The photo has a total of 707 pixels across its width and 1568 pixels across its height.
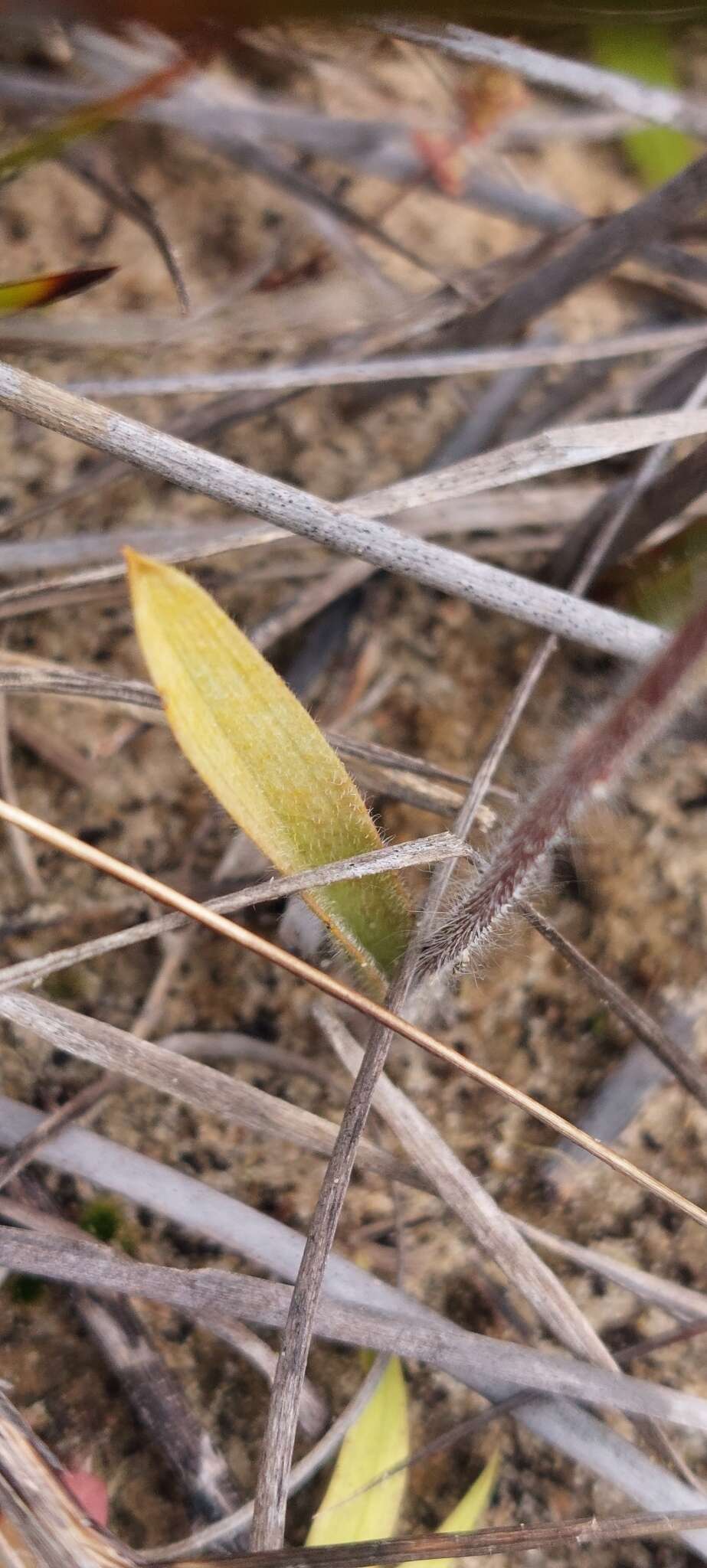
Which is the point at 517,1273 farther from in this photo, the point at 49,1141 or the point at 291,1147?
the point at 49,1141

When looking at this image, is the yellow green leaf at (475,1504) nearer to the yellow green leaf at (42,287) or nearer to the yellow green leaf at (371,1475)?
the yellow green leaf at (371,1475)

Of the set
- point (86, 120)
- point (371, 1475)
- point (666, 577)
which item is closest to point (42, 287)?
point (86, 120)

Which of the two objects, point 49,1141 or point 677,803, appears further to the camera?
point 677,803

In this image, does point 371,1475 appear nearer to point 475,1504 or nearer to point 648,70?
point 475,1504

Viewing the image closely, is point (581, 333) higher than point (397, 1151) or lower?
higher

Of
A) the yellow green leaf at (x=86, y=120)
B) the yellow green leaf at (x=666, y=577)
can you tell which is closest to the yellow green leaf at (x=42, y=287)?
the yellow green leaf at (x=86, y=120)

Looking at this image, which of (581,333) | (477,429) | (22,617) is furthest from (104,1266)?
(581,333)

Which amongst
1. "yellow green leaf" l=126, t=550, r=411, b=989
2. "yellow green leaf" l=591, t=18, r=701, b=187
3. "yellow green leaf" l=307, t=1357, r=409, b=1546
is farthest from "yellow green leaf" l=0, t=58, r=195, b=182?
"yellow green leaf" l=307, t=1357, r=409, b=1546
